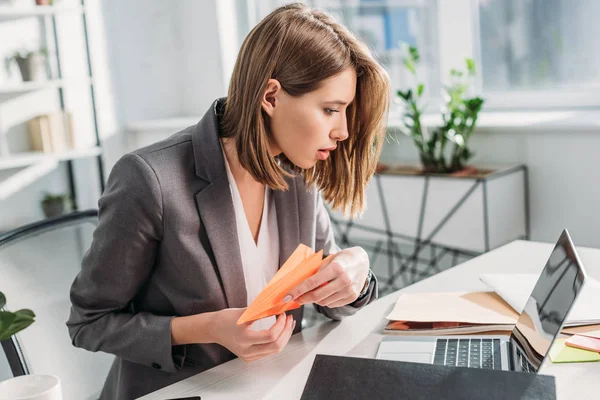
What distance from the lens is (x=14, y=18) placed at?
3438mm

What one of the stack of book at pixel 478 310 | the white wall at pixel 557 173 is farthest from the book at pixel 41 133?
the stack of book at pixel 478 310

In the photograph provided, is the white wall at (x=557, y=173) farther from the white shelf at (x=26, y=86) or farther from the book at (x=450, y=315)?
the white shelf at (x=26, y=86)

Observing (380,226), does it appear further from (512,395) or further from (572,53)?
(512,395)

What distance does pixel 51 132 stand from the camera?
3.45m

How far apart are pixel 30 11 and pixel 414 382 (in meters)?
3.08

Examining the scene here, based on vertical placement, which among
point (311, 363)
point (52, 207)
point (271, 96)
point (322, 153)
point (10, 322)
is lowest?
point (52, 207)

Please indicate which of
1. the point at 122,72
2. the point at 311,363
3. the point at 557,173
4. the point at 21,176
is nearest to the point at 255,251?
the point at 311,363

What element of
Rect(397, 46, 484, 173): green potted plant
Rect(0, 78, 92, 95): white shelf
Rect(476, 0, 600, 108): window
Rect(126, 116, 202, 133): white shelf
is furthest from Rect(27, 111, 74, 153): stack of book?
Rect(476, 0, 600, 108): window

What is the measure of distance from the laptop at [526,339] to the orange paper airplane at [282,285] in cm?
19

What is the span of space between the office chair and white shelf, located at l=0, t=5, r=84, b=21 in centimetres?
232

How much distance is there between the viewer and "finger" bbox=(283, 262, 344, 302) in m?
1.01

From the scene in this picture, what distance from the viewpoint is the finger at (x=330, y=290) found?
1.04m

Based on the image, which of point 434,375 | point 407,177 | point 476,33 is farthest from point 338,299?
point 476,33

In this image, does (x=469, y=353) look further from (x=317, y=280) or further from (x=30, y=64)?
(x=30, y=64)
